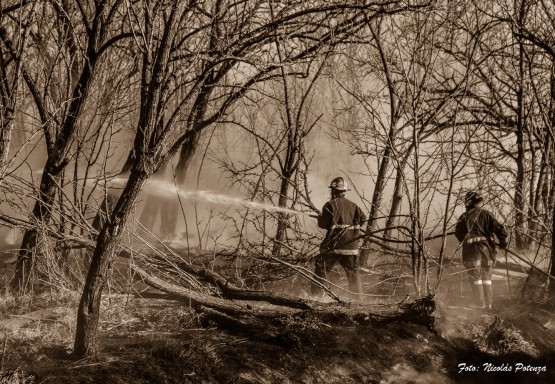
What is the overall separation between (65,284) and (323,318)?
2925 mm

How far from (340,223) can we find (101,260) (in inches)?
161

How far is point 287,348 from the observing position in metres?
6.24

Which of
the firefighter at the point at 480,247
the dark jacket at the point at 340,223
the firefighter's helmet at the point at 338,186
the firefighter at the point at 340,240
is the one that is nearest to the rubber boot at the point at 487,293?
the firefighter at the point at 480,247

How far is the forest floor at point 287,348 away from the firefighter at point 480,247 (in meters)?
0.92

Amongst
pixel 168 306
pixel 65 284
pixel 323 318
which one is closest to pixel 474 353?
pixel 323 318

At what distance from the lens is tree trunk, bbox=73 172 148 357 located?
5434mm

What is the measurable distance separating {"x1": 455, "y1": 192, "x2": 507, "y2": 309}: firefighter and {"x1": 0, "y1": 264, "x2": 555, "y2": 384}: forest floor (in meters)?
0.92

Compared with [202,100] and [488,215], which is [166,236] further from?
[488,215]

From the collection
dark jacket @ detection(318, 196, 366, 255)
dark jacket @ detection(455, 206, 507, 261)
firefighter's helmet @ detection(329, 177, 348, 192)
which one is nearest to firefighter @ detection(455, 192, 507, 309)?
dark jacket @ detection(455, 206, 507, 261)

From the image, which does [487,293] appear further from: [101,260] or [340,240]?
[101,260]

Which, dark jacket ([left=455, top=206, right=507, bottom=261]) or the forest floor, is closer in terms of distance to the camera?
the forest floor

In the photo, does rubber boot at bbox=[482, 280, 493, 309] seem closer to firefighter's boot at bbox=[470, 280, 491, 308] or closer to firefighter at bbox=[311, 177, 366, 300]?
firefighter's boot at bbox=[470, 280, 491, 308]

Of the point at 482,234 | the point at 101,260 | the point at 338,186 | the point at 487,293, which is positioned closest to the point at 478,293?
the point at 487,293

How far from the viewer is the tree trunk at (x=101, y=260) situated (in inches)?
214
